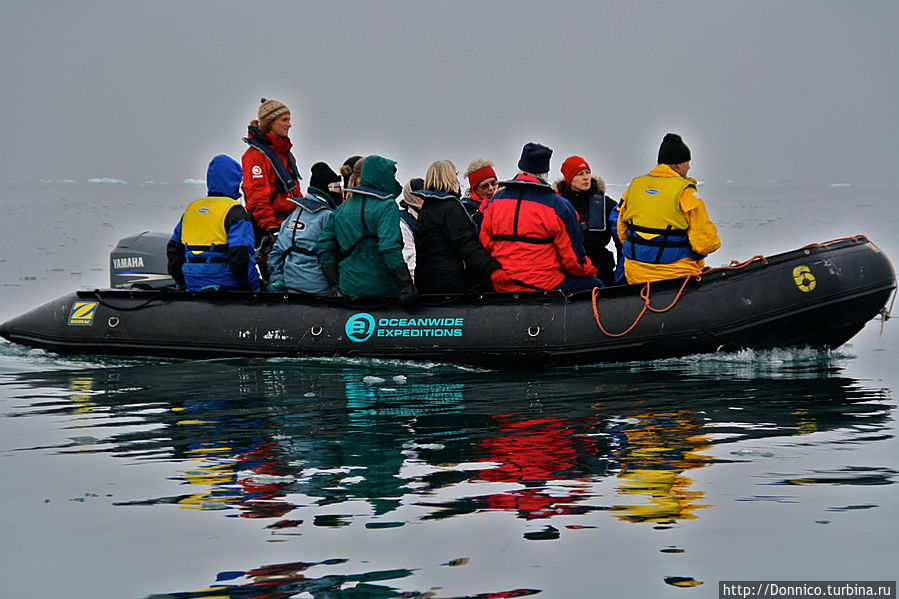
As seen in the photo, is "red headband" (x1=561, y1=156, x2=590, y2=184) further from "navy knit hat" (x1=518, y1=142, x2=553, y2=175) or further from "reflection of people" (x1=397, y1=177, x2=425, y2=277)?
"reflection of people" (x1=397, y1=177, x2=425, y2=277)

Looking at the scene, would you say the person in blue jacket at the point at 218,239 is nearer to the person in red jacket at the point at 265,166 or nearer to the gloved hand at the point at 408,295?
the person in red jacket at the point at 265,166

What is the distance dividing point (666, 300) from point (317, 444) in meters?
3.37

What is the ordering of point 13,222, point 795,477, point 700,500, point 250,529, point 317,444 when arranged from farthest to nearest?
point 13,222, point 317,444, point 795,477, point 700,500, point 250,529

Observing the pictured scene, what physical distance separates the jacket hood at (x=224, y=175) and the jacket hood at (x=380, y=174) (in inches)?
51.2

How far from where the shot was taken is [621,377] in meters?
8.13

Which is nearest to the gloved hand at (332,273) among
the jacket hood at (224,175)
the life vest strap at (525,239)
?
the jacket hood at (224,175)

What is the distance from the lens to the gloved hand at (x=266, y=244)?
30.5 ft

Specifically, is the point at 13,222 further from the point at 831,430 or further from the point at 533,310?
the point at 831,430

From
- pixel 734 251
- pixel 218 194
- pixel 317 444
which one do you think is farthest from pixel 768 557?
pixel 734 251

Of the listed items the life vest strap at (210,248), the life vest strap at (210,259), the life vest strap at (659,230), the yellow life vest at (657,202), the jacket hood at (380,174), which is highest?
the jacket hood at (380,174)

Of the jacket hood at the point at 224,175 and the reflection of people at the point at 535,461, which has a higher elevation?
the jacket hood at the point at 224,175

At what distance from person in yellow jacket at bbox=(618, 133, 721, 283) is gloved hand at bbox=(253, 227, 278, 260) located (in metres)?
3.00

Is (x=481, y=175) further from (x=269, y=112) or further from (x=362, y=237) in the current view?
(x=269, y=112)

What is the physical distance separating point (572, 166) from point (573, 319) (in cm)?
145
